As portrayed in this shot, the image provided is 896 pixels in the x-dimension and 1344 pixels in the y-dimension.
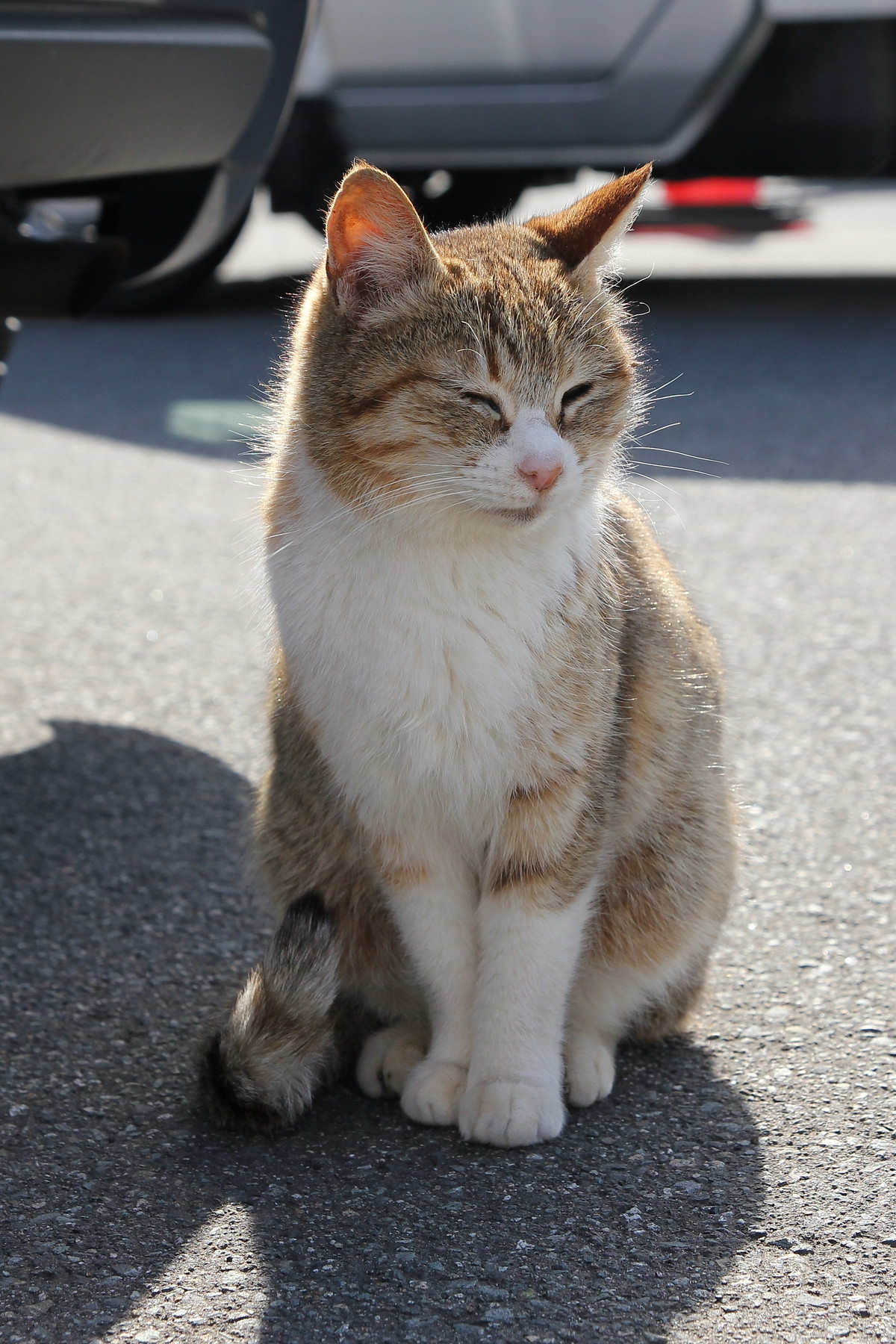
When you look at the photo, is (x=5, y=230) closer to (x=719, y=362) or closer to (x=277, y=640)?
(x=277, y=640)

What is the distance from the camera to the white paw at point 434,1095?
Result: 77.5 inches

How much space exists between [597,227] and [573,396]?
253 millimetres

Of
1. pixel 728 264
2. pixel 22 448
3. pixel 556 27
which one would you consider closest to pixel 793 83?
pixel 556 27

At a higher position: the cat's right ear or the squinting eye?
the cat's right ear

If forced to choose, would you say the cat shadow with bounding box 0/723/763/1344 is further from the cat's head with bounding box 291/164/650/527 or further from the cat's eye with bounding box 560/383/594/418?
the cat's eye with bounding box 560/383/594/418

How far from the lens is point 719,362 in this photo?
6910mm

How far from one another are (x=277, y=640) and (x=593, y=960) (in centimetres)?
65

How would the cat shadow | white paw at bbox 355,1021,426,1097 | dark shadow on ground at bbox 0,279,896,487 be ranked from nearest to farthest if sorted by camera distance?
the cat shadow
white paw at bbox 355,1021,426,1097
dark shadow on ground at bbox 0,279,896,487

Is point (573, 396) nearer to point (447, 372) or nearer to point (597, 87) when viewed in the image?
point (447, 372)

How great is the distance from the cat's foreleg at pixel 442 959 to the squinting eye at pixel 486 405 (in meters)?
0.59

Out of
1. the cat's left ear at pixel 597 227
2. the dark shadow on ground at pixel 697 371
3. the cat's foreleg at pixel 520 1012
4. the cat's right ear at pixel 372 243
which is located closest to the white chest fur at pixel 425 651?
the cat's foreleg at pixel 520 1012

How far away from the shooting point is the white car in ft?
21.8

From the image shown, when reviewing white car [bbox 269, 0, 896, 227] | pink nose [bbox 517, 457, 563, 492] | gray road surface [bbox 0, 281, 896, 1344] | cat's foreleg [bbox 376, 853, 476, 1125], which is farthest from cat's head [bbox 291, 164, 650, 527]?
white car [bbox 269, 0, 896, 227]

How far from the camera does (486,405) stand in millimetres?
1905
